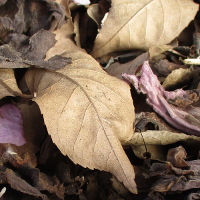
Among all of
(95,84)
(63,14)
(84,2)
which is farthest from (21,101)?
(84,2)

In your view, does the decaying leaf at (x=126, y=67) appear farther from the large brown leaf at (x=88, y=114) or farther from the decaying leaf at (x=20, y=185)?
the decaying leaf at (x=20, y=185)

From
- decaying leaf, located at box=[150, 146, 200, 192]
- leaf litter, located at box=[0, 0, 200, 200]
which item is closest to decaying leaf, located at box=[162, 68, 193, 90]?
leaf litter, located at box=[0, 0, 200, 200]

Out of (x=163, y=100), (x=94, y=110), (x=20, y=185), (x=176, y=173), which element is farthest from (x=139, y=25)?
(x=20, y=185)

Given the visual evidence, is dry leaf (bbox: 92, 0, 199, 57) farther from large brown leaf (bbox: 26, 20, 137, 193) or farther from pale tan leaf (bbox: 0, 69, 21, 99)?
pale tan leaf (bbox: 0, 69, 21, 99)

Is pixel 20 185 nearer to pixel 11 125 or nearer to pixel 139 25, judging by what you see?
pixel 11 125

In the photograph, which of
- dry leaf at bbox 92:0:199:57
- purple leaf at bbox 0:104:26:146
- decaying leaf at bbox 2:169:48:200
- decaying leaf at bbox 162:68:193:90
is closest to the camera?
decaying leaf at bbox 2:169:48:200
